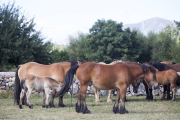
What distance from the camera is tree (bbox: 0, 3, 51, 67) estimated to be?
23.0m

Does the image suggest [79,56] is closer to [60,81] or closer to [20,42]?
[20,42]

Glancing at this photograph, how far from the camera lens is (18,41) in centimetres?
2359

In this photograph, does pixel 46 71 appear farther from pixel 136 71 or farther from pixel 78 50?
pixel 78 50

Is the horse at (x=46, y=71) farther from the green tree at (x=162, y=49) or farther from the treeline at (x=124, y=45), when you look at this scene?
the green tree at (x=162, y=49)

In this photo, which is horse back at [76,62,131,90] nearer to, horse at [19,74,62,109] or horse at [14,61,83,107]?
horse at [19,74,62,109]

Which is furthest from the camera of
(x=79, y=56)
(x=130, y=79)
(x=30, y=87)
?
(x=79, y=56)

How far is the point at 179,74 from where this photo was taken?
1164 centimetres

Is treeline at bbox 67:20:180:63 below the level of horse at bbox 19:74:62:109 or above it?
above

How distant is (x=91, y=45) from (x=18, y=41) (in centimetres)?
3158

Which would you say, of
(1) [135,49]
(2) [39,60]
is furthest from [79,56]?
(2) [39,60]

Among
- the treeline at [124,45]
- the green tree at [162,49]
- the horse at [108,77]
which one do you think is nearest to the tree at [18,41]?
the horse at [108,77]

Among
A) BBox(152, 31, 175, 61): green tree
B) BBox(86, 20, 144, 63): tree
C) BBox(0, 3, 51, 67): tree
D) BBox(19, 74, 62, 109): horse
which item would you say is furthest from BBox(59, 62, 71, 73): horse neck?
BBox(152, 31, 175, 61): green tree

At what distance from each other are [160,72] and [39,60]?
1704 centimetres

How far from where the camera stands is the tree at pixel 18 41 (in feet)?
75.5
